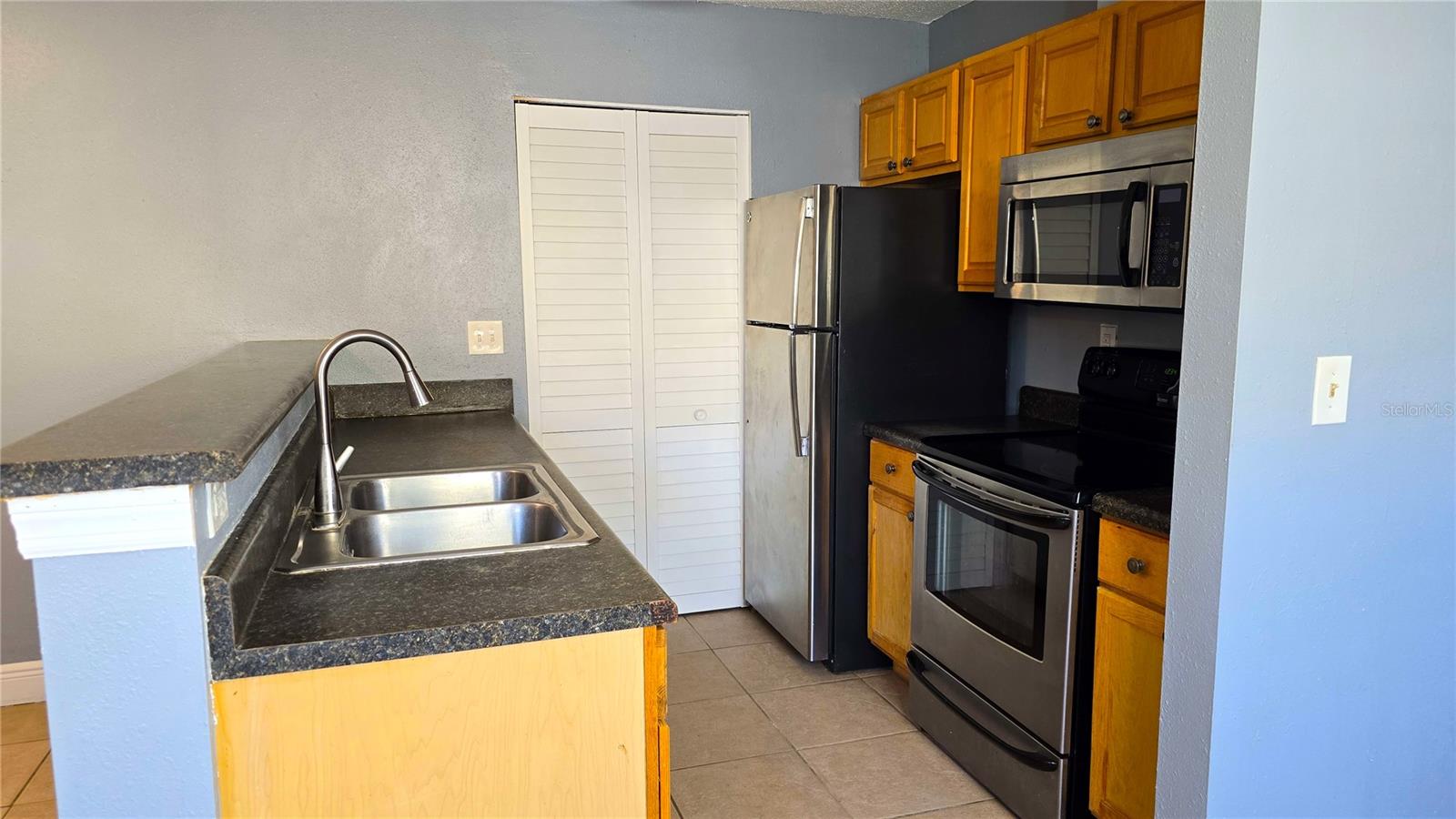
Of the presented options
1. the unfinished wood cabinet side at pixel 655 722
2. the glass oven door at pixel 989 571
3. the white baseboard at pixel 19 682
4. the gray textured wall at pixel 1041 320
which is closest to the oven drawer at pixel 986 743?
the glass oven door at pixel 989 571

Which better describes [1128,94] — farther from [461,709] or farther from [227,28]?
[227,28]

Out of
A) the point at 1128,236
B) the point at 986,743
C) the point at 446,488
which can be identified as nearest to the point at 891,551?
the point at 986,743

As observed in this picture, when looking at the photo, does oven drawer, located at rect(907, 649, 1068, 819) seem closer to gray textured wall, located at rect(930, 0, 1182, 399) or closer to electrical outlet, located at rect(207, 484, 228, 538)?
gray textured wall, located at rect(930, 0, 1182, 399)

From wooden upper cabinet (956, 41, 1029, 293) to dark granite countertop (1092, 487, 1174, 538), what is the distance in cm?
105

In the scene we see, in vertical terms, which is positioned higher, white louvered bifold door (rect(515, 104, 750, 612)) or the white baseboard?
white louvered bifold door (rect(515, 104, 750, 612))

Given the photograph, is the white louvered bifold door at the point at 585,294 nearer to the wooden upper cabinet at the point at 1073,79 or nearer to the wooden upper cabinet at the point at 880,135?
the wooden upper cabinet at the point at 880,135

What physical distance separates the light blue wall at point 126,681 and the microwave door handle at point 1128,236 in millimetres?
1992

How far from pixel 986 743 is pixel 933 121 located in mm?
1966

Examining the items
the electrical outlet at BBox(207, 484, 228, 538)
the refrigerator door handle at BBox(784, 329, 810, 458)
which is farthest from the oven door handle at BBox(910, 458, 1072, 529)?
the electrical outlet at BBox(207, 484, 228, 538)

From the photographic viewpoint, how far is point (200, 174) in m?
2.99

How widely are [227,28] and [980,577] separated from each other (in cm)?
282

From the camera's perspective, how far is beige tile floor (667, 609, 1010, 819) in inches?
95.6

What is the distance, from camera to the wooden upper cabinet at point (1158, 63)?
2.13m

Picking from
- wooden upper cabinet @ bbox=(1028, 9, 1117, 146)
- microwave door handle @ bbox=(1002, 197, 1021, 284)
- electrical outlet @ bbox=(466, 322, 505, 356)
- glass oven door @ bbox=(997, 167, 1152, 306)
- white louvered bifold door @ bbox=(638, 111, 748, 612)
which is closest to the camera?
glass oven door @ bbox=(997, 167, 1152, 306)
